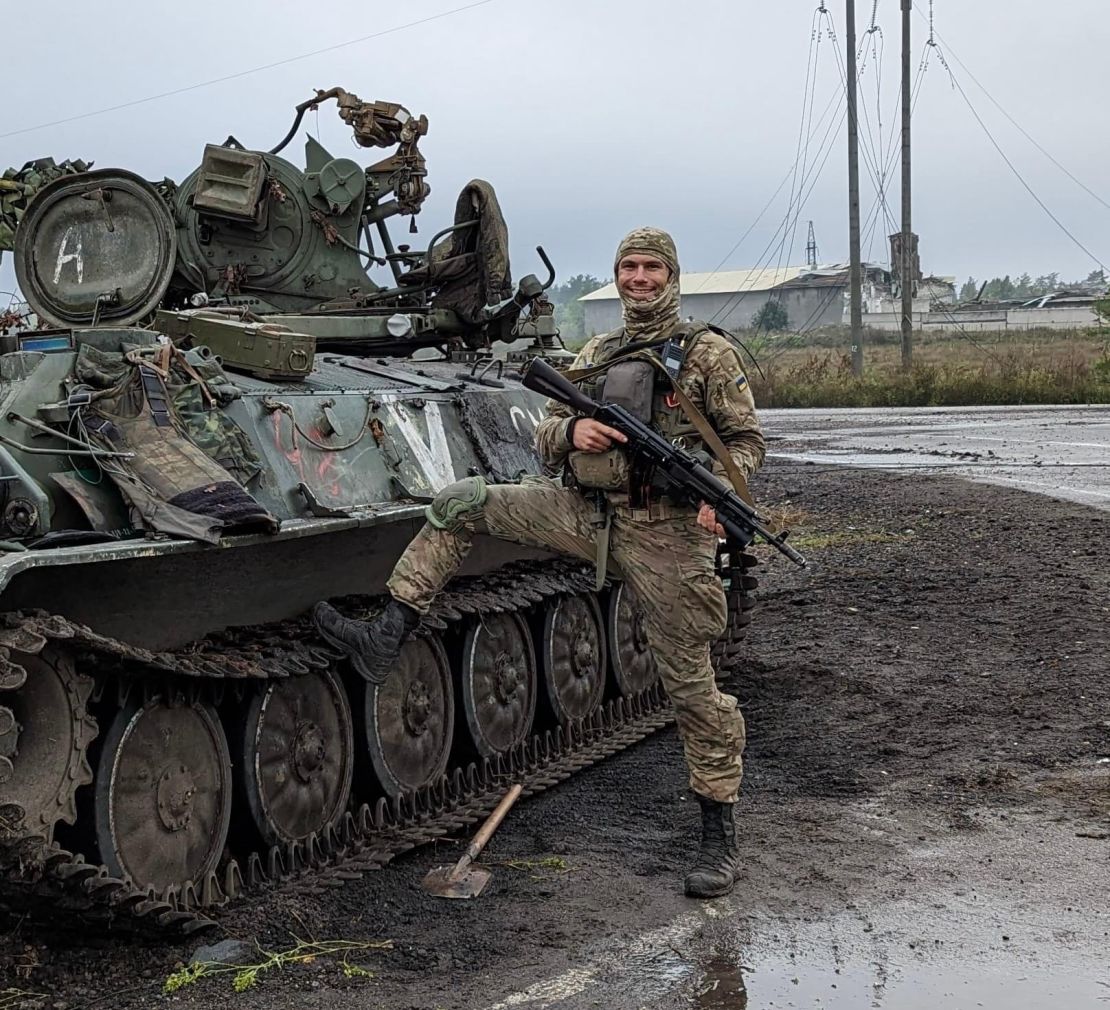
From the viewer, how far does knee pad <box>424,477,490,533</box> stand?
19.7 ft

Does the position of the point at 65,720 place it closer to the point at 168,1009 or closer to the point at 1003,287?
the point at 168,1009

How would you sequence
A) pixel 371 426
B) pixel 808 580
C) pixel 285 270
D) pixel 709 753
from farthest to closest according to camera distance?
1. pixel 808 580
2. pixel 285 270
3. pixel 371 426
4. pixel 709 753

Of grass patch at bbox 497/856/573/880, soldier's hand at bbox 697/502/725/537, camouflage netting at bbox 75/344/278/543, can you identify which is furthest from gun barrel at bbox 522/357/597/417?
grass patch at bbox 497/856/573/880

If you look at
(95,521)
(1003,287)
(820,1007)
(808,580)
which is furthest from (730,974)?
(1003,287)

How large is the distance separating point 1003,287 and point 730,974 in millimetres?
113460

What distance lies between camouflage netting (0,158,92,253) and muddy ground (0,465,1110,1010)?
4.51m

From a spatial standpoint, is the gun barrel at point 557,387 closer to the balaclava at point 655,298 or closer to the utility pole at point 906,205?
the balaclava at point 655,298

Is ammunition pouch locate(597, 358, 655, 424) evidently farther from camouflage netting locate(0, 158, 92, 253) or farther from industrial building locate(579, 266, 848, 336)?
industrial building locate(579, 266, 848, 336)

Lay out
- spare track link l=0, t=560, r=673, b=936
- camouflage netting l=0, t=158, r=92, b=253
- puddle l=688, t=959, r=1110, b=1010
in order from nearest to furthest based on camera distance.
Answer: puddle l=688, t=959, r=1110, b=1010
spare track link l=0, t=560, r=673, b=936
camouflage netting l=0, t=158, r=92, b=253

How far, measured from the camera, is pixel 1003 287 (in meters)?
112

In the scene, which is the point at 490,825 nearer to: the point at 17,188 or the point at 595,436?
the point at 595,436

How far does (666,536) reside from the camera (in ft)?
19.3

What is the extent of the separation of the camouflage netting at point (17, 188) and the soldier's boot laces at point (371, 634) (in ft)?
12.3

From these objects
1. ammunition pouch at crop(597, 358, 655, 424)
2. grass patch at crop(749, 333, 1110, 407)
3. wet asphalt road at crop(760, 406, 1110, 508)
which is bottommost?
wet asphalt road at crop(760, 406, 1110, 508)
